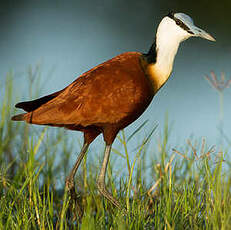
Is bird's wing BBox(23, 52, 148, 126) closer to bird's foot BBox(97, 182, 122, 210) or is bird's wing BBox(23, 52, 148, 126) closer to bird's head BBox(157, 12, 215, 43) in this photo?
bird's head BBox(157, 12, 215, 43)

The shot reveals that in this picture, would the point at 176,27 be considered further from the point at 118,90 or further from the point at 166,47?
the point at 118,90

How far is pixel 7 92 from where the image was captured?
296 cm

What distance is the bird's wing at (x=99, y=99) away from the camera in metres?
2.31

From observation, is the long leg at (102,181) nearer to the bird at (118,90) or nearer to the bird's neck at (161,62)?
the bird at (118,90)

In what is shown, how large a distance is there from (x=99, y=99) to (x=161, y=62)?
1.21ft

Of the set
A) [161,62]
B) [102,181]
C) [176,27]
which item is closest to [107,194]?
[102,181]

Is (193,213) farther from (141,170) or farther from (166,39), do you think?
(166,39)

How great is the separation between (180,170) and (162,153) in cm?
22

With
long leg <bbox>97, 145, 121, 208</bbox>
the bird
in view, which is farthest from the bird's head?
long leg <bbox>97, 145, 121, 208</bbox>

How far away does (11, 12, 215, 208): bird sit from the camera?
2316 millimetres

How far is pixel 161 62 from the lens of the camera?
2.34 meters

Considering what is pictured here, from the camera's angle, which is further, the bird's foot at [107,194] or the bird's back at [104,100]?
the bird's foot at [107,194]

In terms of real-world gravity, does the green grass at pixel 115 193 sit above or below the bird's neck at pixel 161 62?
below

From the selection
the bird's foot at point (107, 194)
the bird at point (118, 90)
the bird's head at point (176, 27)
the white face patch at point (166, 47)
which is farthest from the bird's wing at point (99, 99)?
the bird's foot at point (107, 194)
